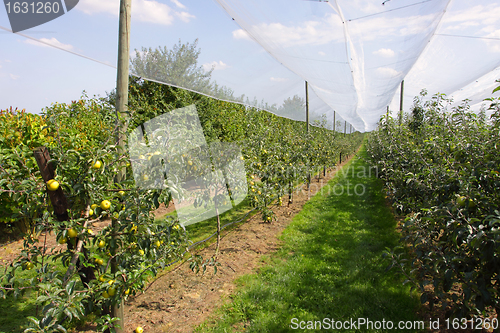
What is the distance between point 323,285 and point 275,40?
3.08m

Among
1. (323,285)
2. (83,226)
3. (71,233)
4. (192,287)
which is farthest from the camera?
(323,285)

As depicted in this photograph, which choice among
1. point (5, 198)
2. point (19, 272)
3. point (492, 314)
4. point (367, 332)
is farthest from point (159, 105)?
point (492, 314)

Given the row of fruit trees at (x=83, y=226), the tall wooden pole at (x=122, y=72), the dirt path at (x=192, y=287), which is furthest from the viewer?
the dirt path at (x=192, y=287)

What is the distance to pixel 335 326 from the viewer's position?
2408 mm

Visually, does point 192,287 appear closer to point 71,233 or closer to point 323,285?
point 323,285

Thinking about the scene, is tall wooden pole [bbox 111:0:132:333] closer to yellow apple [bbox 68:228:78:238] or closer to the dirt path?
yellow apple [bbox 68:228:78:238]

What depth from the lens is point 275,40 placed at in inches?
119

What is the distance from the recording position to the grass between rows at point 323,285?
2.49 meters

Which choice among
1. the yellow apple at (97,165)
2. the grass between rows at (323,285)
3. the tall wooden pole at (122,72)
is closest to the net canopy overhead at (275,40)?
the tall wooden pole at (122,72)

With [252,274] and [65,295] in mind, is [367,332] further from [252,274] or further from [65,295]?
[65,295]

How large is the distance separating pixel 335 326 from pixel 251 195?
7.98 ft

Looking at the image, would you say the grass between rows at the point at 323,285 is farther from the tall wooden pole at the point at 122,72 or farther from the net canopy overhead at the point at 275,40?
the net canopy overhead at the point at 275,40

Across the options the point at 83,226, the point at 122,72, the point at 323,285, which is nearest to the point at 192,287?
the point at 323,285

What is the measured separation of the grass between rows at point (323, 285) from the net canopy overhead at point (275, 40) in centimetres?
250
